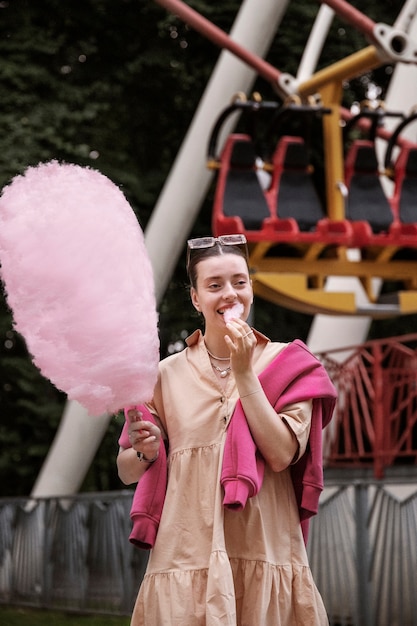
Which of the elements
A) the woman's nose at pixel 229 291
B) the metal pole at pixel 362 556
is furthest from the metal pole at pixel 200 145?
the woman's nose at pixel 229 291

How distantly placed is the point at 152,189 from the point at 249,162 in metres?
6.53

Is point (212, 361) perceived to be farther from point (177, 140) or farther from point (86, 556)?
point (177, 140)

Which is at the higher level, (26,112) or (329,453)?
(26,112)

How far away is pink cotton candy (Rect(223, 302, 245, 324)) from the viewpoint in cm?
279

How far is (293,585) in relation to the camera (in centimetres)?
273

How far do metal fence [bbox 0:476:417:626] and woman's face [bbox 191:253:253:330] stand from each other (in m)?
3.36

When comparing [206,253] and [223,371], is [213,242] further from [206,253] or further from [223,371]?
[223,371]

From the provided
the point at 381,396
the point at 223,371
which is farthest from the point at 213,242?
the point at 381,396

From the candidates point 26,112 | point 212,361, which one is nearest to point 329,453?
point 26,112

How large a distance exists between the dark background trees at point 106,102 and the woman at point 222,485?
9.59 meters

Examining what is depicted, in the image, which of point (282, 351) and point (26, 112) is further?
point (26, 112)

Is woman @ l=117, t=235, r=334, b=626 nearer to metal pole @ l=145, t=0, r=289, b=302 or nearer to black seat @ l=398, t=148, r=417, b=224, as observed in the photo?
black seat @ l=398, t=148, r=417, b=224

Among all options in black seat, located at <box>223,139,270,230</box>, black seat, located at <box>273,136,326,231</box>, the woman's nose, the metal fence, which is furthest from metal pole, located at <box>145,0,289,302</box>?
the woman's nose

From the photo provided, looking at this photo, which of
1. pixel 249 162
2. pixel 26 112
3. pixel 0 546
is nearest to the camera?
pixel 249 162
